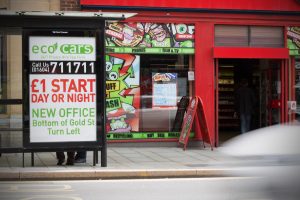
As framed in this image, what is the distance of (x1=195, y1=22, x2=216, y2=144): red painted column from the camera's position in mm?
16328

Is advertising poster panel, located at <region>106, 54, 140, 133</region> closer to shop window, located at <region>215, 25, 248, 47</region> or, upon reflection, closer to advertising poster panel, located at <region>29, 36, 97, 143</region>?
shop window, located at <region>215, 25, 248, 47</region>

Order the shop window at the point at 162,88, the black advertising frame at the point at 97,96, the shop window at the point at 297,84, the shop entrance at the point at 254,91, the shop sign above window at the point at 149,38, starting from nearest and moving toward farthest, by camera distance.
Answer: the black advertising frame at the point at 97,96
the shop sign above window at the point at 149,38
the shop window at the point at 162,88
the shop window at the point at 297,84
the shop entrance at the point at 254,91

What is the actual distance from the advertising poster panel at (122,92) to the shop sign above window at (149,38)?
28 cm

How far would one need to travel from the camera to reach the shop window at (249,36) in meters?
16.6

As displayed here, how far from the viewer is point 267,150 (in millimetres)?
5469

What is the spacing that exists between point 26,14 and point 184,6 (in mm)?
5758

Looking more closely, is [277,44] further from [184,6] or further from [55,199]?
[55,199]

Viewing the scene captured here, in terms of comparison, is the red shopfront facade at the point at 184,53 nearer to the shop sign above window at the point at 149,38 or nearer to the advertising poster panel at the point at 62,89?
the shop sign above window at the point at 149,38

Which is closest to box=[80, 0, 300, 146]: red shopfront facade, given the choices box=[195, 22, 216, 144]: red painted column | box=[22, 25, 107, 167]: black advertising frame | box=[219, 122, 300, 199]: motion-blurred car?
box=[195, 22, 216, 144]: red painted column

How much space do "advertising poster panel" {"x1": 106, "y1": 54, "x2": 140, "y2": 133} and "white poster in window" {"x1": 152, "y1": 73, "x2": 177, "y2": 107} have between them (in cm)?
52

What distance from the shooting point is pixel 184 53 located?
16.3 meters

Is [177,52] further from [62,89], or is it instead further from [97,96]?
[62,89]

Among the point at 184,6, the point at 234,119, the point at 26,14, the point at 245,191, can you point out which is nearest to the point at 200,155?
the point at 184,6

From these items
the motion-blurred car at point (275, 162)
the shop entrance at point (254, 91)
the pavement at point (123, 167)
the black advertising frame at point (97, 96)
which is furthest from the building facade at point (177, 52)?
the motion-blurred car at point (275, 162)
